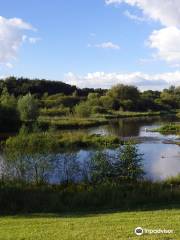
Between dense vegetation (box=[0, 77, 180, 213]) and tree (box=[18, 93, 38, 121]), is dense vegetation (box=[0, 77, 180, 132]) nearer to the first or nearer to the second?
tree (box=[18, 93, 38, 121])

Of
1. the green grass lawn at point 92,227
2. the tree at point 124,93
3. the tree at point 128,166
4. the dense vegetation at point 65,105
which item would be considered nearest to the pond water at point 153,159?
the tree at point 128,166

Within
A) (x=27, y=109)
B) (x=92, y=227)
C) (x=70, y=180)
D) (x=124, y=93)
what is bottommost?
(x=70, y=180)

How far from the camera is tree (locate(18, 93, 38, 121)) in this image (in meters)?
68.6

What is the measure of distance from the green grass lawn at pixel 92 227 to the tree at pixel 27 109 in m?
57.1

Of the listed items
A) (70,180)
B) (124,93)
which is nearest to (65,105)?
(124,93)

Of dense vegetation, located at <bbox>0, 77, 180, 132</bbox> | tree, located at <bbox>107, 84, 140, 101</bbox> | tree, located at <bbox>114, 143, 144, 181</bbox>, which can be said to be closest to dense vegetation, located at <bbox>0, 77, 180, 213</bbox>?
tree, located at <bbox>114, 143, 144, 181</bbox>

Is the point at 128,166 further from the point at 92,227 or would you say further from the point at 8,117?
the point at 8,117

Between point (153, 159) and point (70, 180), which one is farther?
point (153, 159)

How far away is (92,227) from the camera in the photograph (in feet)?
33.4

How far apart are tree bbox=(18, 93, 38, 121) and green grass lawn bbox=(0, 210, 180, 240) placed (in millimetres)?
57110

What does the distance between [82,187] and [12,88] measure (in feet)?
382

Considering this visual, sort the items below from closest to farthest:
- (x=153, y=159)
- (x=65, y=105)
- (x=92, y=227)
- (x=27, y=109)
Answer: (x=92, y=227), (x=153, y=159), (x=27, y=109), (x=65, y=105)

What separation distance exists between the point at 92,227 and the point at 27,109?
59923mm

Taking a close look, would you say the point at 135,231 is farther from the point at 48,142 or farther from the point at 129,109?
the point at 129,109
